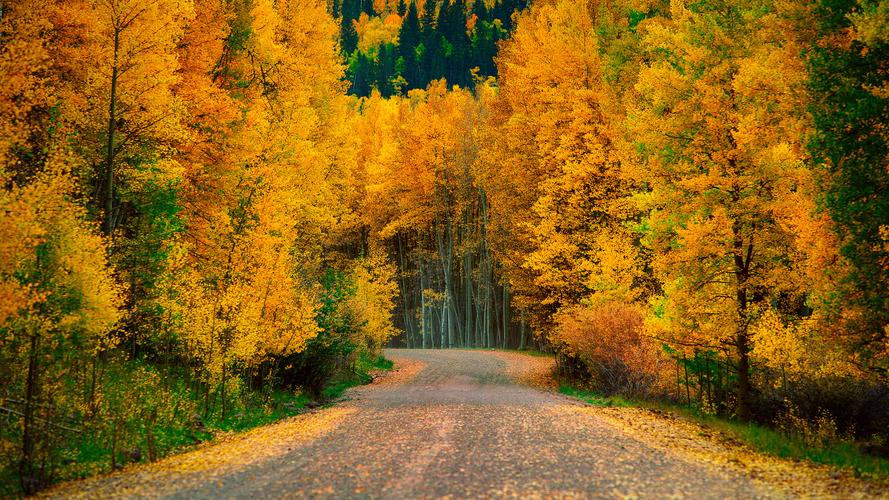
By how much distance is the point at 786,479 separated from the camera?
742 centimetres

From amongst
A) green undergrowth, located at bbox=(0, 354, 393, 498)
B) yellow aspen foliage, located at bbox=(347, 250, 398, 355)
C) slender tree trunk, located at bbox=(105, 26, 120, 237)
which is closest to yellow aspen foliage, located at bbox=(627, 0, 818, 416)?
green undergrowth, located at bbox=(0, 354, 393, 498)

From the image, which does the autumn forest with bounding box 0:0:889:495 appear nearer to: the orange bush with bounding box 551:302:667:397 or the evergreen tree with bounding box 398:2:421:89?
the orange bush with bounding box 551:302:667:397

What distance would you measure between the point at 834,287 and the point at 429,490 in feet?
23.0

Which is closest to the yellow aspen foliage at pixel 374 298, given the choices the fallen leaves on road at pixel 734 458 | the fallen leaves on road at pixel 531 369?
the fallen leaves on road at pixel 531 369

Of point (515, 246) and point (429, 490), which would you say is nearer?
point (429, 490)

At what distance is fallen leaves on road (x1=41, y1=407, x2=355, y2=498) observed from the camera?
737cm

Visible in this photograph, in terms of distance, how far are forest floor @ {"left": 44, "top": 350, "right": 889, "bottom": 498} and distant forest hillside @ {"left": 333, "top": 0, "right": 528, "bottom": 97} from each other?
8745cm

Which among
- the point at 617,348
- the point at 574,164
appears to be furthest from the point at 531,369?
the point at 574,164

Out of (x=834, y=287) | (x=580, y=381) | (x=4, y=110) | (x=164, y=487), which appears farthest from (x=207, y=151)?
(x=834, y=287)

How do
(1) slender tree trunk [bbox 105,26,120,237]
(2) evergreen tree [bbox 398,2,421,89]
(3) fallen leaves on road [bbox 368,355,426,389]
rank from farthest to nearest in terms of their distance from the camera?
(2) evergreen tree [bbox 398,2,421,89]
(3) fallen leaves on road [bbox 368,355,426,389]
(1) slender tree trunk [bbox 105,26,120,237]

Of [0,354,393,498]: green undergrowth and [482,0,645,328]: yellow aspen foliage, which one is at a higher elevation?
[482,0,645,328]: yellow aspen foliage

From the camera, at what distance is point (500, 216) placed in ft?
80.7

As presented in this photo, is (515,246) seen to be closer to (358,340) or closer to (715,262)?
(358,340)

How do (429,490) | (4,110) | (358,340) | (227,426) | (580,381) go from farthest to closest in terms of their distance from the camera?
1. (358,340)
2. (580,381)
3. (227,426)
4. (4,110)
5. (429,490)
